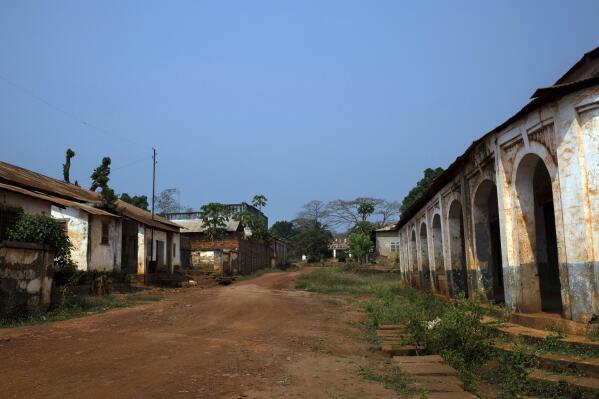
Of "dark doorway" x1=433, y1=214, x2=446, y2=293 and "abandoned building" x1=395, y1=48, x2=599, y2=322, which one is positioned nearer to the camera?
"abandoned building" x1=395, y1=48, x2=599, y2=322

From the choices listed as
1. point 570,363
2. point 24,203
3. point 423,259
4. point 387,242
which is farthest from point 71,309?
point 387,242

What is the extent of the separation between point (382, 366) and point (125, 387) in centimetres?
364

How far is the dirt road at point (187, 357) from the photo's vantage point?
5.81 m

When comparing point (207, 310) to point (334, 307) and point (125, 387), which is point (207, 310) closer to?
point (334, 307)

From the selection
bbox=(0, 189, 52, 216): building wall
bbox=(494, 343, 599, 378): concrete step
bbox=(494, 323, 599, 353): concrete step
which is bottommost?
bbox=(494, 343, 599, 378): concrete step

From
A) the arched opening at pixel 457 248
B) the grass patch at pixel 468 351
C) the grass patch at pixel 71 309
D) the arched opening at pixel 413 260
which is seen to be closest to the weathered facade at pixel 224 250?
the arched opening at pixel 413 260

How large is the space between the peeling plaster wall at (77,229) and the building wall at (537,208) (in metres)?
14.1

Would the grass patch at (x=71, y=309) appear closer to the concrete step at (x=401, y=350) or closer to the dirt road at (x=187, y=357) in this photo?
the dirt road at (x=187, y=357)

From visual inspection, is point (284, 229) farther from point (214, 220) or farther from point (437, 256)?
→ point (437, 256)

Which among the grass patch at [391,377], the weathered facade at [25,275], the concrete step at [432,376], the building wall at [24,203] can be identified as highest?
the building wall at [24,203]

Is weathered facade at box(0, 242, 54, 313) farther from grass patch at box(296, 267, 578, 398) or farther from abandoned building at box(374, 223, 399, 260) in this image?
abandoned building at box(374, 223, 399, 260)

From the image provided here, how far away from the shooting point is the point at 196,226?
42.4 meters

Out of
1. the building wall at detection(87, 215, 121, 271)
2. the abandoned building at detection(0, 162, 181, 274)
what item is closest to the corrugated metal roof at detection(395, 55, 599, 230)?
the abandoned building at detection(0, 162, 181, 274)

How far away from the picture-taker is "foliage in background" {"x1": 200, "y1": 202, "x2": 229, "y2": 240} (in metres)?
38.8
